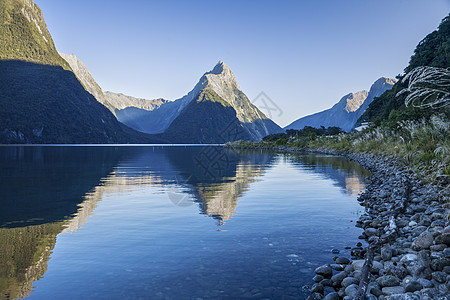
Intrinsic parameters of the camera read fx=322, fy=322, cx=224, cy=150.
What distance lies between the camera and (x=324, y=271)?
20.3 feet

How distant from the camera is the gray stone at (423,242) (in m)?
6.31

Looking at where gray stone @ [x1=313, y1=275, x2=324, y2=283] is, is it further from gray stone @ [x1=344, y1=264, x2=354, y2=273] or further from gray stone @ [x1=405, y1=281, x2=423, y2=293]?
gray stone @ [x1=405, y1=281, x2=423, y2=293]

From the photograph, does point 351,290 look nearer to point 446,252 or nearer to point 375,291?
point 375,291

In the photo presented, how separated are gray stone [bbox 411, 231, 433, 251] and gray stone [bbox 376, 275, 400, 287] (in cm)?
153

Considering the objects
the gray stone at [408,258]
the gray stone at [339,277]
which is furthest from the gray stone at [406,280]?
the gray stone at [339,277]

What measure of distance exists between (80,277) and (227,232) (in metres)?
4.22

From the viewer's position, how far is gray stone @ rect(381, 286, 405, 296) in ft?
16.1

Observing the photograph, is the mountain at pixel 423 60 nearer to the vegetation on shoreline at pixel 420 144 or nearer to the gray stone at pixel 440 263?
the vegetation on shoreline at pixel 420 144

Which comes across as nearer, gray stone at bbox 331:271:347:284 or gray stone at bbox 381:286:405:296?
gray stone at bbox 381:286:405:296

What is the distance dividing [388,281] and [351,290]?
26.6 inches

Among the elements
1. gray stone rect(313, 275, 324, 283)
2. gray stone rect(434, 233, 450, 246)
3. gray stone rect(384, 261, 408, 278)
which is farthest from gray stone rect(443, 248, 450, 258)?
gray stone rect(313, 275, 324, 283)

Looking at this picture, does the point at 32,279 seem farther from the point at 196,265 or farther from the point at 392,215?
the point at 392,215

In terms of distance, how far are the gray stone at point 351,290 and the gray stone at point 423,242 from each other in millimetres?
2131

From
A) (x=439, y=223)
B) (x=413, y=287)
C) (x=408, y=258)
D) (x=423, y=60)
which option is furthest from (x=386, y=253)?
(x=423, y=60)
